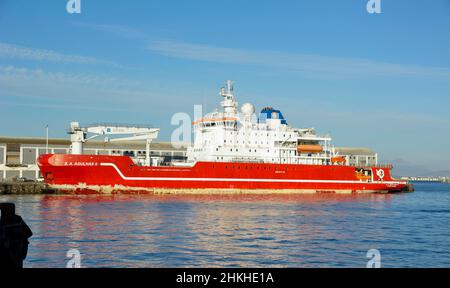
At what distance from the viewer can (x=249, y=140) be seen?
1695 inches

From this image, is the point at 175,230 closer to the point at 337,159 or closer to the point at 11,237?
the point at 11,237

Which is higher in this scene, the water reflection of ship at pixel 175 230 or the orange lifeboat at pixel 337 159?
the orange lifeboat at pixel 337 159

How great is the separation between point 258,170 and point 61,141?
29.2m

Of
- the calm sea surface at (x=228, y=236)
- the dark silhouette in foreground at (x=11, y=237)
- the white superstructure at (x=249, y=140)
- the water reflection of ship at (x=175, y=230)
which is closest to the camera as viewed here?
the dark silhouette in foreground at (x=11, y=237)

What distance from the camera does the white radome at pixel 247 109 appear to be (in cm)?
4469

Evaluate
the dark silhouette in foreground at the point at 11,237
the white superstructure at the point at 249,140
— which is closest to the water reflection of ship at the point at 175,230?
the dark silhouette in foreground at the point at 11,237

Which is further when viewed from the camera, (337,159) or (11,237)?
(337,159)

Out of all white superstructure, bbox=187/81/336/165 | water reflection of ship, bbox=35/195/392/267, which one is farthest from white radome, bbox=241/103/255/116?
water reflection of ship, bbox=35/195/392/267

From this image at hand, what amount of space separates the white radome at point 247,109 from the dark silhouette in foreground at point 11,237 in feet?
117

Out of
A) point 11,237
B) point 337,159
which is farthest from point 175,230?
point 337,159

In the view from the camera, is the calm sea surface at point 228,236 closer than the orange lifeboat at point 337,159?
Yes

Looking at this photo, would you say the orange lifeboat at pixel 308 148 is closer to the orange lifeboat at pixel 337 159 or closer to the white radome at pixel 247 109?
the orange lifeboat at pixel 337 159

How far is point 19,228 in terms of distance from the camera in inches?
368

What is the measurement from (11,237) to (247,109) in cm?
3636
